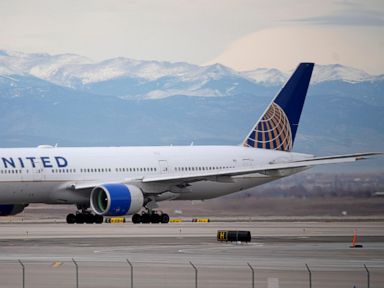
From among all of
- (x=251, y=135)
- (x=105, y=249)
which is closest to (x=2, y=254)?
(x=105, y=249)

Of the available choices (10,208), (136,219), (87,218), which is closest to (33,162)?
(10,208)

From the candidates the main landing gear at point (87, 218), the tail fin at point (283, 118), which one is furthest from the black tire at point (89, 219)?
the tail fin at point (283, 118)

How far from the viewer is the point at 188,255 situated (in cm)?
4597

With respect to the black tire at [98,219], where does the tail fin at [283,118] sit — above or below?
above

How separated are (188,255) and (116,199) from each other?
859 inches

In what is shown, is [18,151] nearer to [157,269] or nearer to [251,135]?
[251,135]

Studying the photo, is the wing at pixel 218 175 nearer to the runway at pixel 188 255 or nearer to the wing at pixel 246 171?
the wing at pixel 246 171

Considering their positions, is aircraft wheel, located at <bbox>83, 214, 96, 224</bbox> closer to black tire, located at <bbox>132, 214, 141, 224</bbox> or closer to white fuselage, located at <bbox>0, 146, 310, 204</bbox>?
white fuselage, located at <bbox>0, 146, 310, 204</bbox>

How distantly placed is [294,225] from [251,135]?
10456 mm

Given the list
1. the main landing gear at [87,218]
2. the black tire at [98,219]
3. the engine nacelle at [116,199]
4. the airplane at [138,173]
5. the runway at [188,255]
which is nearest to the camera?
the runway at [188,255]

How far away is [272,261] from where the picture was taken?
42.8 metres

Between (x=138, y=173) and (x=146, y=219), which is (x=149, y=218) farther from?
(x=138, y=173)

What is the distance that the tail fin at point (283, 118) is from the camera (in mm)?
79312

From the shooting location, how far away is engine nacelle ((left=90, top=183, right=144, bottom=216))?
67.3 m
